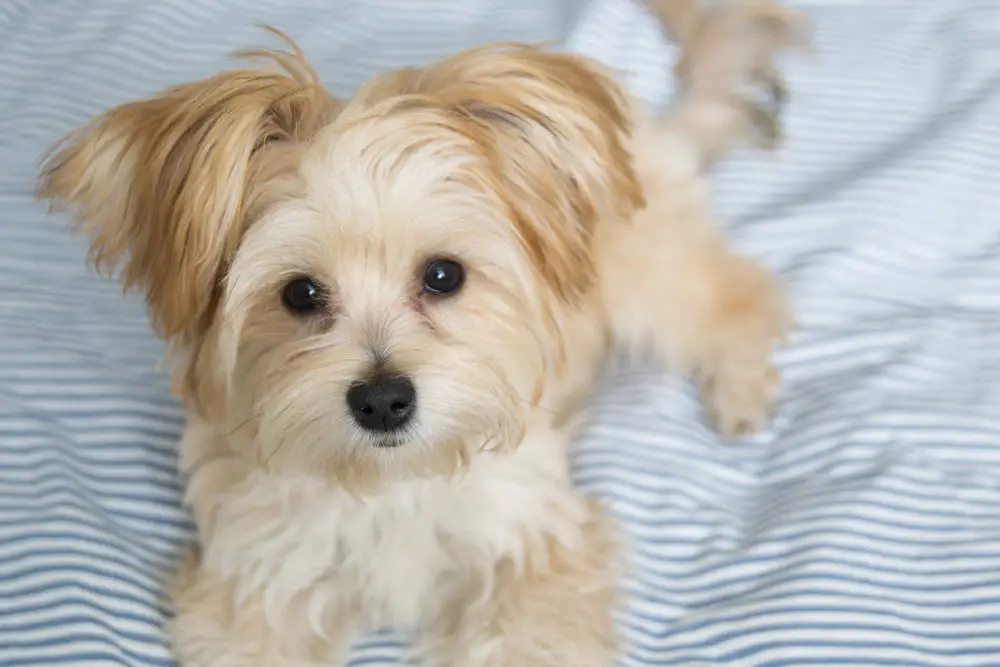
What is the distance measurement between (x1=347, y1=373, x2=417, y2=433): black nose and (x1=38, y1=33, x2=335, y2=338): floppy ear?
0.82 feet

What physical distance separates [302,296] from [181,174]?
0.22m

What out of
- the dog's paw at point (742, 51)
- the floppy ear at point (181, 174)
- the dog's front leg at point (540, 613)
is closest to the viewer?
the floppy ear at point (181, 174)

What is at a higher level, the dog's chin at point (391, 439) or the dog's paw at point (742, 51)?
the dog's paw at point (742, 51)

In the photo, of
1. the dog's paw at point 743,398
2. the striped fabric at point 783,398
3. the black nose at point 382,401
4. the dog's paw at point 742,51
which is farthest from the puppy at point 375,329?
the dog's paw at point 742,51

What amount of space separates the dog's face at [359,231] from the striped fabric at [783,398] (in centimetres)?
41

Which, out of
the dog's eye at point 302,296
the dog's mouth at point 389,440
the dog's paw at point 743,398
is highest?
the dog's eye at point 302,296

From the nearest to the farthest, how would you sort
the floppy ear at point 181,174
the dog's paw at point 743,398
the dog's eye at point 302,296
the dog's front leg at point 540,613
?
1. the floppy ear at point 181,174
2. the dog's eye at point 302,296
3. the dog's front leg at point 540,613
4. the dog's paw at point 743,398

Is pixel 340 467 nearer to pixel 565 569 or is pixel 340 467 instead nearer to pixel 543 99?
pixel 565 569

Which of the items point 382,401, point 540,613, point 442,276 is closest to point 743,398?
point 540,613

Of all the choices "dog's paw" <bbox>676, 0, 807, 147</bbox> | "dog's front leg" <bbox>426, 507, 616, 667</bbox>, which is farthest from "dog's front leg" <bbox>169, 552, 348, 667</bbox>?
"dog's paw" <bbox>676, 0, 807, 147</bbox>

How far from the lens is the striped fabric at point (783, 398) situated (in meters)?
1.54

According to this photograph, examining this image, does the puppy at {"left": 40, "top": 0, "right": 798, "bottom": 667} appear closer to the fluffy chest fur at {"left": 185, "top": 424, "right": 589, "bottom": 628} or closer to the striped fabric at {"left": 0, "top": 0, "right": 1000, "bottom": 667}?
the fluffy chest fur at {"left": 185, "top": 424, "right": 589, "bottom": 628}

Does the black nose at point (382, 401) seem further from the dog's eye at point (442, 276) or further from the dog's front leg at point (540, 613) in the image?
the dog's front leg at point (540, 613)

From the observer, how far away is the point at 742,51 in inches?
86.0
